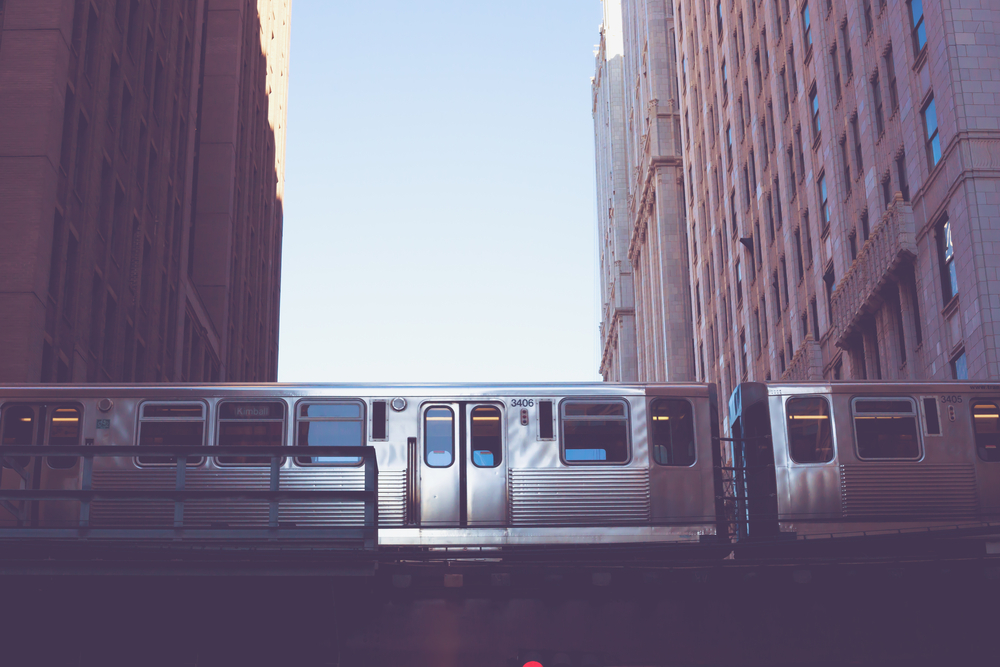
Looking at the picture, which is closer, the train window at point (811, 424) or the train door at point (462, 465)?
the train door at point (462, 465)

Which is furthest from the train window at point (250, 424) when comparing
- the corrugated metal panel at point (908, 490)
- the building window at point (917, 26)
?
the building window at point (917, 26)

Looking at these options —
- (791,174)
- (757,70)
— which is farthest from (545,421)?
(757,70)

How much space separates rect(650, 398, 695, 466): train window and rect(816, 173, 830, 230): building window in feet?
87.0

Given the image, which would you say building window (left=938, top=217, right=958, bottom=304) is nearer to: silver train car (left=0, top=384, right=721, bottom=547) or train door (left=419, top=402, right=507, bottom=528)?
silver train car (left=0, top=384, right=721, bottom=547)

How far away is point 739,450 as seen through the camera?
78.2ft

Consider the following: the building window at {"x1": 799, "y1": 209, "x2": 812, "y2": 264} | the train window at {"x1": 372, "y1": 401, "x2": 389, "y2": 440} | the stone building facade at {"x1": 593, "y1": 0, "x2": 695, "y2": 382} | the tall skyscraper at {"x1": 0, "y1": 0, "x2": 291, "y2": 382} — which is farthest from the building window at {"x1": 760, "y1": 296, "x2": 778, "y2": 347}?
the train window at {"x1": 372, "y1": 401, "x2": 389, "y2": 440}

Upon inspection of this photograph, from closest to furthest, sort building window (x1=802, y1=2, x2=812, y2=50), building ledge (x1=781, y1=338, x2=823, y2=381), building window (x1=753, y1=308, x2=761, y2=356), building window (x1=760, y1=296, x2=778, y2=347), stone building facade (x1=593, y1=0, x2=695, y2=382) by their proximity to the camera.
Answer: building ledge (x1=781, y1=338, x2=823, y2=381) < building window (x1=802, y1=2, x2=812, y2=50) < building window (x1=760, y1=296, x2=778, y2=347) < building window (x1=753, y1=308, x2=761, y2=356) < stone building facade (x1=593, y1=0, x2=695, y2=382)

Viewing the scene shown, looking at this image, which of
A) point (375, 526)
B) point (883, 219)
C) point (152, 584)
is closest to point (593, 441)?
point (375, 526)

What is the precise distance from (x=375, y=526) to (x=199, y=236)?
43260 mm

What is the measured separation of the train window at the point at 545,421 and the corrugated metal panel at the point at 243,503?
2612 mm

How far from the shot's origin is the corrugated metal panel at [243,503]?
21.8m

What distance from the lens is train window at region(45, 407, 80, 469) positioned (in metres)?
22.2

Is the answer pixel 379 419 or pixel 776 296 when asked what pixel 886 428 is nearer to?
pixel 379 419

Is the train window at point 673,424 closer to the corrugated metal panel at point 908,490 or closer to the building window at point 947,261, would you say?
the corrugated metal panel at point 908,490
